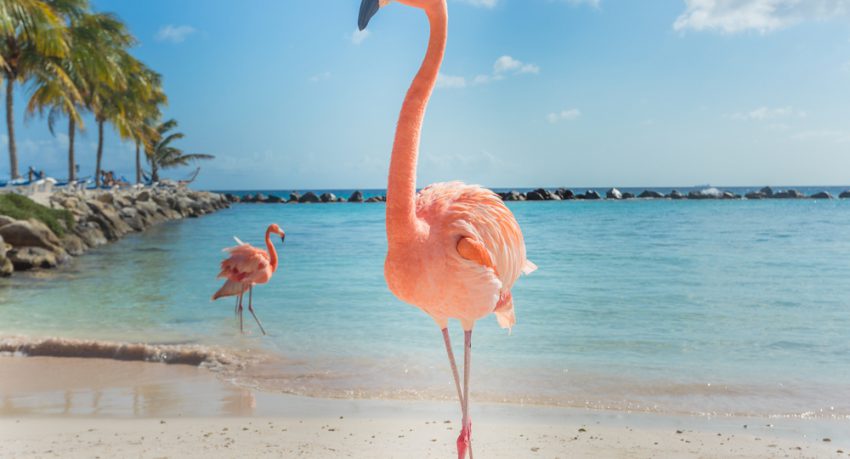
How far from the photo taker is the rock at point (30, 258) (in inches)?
577

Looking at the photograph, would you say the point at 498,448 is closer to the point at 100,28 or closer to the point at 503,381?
the point at 503,381

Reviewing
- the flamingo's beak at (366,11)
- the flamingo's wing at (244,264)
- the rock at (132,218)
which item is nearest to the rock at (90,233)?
the rock at (132,218)

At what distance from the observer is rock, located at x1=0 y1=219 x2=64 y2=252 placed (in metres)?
15.5

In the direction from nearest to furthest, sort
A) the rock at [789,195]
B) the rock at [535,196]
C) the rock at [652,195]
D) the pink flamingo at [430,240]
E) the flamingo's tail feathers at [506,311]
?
the pink flamingo at [430,240], the flamingo's tail feathers at [506,311], the rock at [535,196], the rock at [789,195], the rock at [652,195]

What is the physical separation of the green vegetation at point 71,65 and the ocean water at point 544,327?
7783 mm

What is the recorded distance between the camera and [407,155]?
2.71 meters

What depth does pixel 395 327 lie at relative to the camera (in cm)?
893

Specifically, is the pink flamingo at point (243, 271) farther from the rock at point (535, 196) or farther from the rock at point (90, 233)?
the rock at point (535, 196)

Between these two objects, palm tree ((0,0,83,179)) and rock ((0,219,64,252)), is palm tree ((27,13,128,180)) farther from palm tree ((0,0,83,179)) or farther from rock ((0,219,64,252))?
rock ((0,219,64,252))

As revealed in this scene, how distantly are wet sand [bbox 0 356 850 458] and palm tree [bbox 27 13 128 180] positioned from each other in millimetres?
24692

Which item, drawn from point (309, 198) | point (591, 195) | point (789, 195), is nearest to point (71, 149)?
point (309, 198)

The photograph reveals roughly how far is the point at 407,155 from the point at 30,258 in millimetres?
14524

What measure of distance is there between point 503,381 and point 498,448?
180 centimetres

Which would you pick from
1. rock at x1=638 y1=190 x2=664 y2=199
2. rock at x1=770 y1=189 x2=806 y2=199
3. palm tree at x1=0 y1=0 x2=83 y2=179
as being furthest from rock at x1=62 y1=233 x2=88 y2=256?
rock at x1=770 y1=189 x2=806 y2=199
